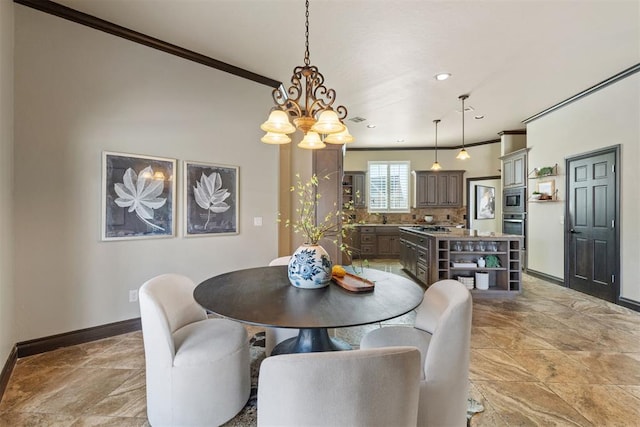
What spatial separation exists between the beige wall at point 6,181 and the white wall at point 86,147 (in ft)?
0.30

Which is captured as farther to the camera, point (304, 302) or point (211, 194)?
point (211, 194)

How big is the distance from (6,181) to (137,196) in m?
0.87

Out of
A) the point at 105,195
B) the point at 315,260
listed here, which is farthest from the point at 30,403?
the point at 315,260

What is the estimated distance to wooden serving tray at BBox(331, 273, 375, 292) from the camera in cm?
164

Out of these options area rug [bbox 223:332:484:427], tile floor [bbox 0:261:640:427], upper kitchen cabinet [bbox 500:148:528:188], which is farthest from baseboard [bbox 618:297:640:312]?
area rug [bbox 223:332:484:427]

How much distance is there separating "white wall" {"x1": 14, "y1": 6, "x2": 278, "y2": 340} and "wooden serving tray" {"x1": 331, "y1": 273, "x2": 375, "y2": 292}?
1999 millimetres

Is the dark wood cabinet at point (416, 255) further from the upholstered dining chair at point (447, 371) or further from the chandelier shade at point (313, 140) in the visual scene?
the upholstered dining chair at point (447, 371)

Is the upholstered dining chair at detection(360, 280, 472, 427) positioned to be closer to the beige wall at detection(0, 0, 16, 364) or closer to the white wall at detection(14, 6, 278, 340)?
the white wall at detection(14, 6, 278, 340)

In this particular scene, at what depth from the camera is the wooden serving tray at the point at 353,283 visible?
1637 mm

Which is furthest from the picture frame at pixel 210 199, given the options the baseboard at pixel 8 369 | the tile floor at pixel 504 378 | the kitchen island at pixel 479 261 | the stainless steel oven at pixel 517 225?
the stainless steel oven at pixel 517 225

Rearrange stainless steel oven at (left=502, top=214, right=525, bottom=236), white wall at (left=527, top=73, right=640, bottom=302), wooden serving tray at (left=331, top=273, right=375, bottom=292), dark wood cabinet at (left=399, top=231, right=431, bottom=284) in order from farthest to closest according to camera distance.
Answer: stainless steel oven at (left=502, top=214, right=525, bottom=236) → dark wood cabinet at (left=399, top=231, right=431, bottom=284) → white wall at (left=527, top=73, right=640, bottom=302) → wooden serving tray at (left=331, top=273, right=375, bottom=292)

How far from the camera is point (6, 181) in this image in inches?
84.0

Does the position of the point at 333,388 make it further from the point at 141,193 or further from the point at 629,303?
the point at 629,303

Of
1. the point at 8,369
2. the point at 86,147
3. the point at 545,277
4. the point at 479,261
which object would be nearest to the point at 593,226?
the point at 545,277
